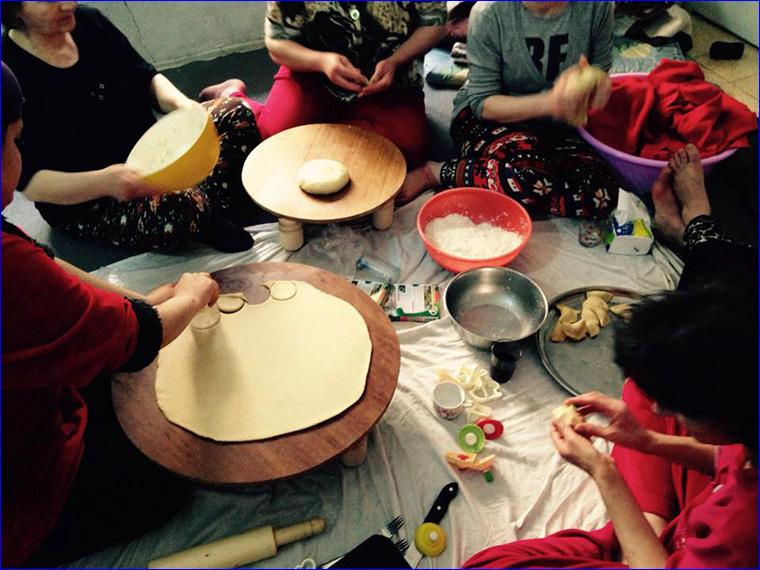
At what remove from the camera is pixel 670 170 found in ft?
6.59

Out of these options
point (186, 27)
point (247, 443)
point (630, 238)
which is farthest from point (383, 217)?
point (186, 27)

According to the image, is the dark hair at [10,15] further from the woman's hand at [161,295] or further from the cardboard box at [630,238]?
the cardboard box at [630,238]

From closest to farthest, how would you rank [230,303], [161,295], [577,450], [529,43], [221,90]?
[577,450], [161,295], [230,303], [529,43], [221,90]

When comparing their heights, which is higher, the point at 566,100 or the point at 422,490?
the point at 566,100

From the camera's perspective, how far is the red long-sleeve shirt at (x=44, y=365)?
838 millimetres

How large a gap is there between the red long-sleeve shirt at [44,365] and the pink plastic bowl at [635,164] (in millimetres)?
1771

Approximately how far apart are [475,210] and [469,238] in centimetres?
16

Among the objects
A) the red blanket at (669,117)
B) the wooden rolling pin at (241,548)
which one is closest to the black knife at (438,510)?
the wooden rolling pin at (241,548)

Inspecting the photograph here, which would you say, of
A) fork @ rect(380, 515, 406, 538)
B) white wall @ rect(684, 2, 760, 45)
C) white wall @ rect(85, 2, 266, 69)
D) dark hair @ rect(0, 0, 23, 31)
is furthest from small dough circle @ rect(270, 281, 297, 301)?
white wall @ rect(684, 2, 760, 45)

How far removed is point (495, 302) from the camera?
6.01 ft

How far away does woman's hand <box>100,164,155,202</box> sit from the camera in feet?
4.85

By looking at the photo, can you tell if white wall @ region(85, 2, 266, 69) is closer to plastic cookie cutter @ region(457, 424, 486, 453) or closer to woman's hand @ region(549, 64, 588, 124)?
woman's hand @ region(549, 64, 588, 124)

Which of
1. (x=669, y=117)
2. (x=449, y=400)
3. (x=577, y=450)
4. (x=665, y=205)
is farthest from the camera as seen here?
(x=669, y=117)

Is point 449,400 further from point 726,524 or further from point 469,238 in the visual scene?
point 726,524
